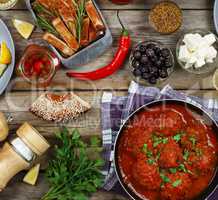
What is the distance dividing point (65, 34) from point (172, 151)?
1.92ft

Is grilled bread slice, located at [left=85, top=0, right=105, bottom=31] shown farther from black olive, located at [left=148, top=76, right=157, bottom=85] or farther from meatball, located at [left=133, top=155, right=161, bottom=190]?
meatball, located at [left=133, top=155, right=161, bottom=190]

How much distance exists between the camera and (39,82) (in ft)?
6.70

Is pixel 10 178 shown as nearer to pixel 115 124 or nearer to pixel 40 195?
pixel 40 195

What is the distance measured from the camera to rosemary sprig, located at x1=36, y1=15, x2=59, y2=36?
1.97 meters

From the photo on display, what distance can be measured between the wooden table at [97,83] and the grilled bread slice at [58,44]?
107mm

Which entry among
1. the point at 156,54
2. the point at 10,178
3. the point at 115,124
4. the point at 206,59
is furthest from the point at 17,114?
the point at 206,59

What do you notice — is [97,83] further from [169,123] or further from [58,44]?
[169,123]

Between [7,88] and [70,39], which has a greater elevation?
[70,39]

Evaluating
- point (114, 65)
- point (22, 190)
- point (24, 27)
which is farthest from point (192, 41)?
point (22, 190)

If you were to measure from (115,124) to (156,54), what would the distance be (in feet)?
1.03

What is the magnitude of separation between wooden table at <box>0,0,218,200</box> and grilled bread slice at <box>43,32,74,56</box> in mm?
107

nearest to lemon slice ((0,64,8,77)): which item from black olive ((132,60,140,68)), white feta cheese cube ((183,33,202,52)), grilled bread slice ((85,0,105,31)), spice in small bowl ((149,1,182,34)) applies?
grilled bread slice ((85,0,105,31))

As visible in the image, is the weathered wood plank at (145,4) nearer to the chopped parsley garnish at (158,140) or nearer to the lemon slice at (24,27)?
the lemon slice at (24,27)

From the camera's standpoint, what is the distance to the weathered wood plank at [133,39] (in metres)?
2.07
